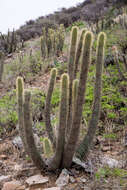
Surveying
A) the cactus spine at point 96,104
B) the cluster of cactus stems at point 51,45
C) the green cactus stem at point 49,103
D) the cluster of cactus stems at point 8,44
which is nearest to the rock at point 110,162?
the cactus spine at point 96,104

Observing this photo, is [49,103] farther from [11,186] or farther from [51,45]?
[51,45]

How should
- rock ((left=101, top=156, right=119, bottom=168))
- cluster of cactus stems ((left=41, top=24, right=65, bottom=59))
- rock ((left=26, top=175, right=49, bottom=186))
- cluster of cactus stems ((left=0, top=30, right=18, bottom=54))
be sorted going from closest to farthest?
rock ((left=26, top=175, right=49, bottom=186)) < rock ((left=101, top=156, right=119, bottom=168)) < cluster of cactus stems ((left=41, top=24, right=65, bottom=59)) < cluster of cactus stems ((left=0, top=30, right=18, bottom=54))

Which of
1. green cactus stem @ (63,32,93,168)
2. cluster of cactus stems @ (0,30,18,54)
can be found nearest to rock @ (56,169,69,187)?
green cactus stem @ (63,32,93,168)

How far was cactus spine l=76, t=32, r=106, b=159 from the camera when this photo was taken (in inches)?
109

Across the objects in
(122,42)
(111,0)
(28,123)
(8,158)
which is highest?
(111,0)

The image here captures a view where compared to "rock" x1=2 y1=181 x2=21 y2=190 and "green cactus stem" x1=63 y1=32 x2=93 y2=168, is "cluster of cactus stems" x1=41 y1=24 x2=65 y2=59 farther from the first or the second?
"rock" x1=2 y1=181 x2=21 y2=190

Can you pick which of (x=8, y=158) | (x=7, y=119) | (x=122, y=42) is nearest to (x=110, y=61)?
(x=122, y=42)

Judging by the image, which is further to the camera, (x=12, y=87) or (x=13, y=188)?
(x=12, y=87)

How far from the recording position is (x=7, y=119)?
4.56m

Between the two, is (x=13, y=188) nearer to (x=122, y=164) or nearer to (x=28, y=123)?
(x=28, y=123)

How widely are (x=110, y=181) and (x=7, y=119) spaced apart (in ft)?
8.72

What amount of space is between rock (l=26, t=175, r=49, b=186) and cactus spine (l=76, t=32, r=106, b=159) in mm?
558

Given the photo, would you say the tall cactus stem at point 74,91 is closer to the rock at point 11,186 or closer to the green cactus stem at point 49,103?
the green cactus stem at point 49,103

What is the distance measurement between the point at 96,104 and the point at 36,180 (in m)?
1.16
